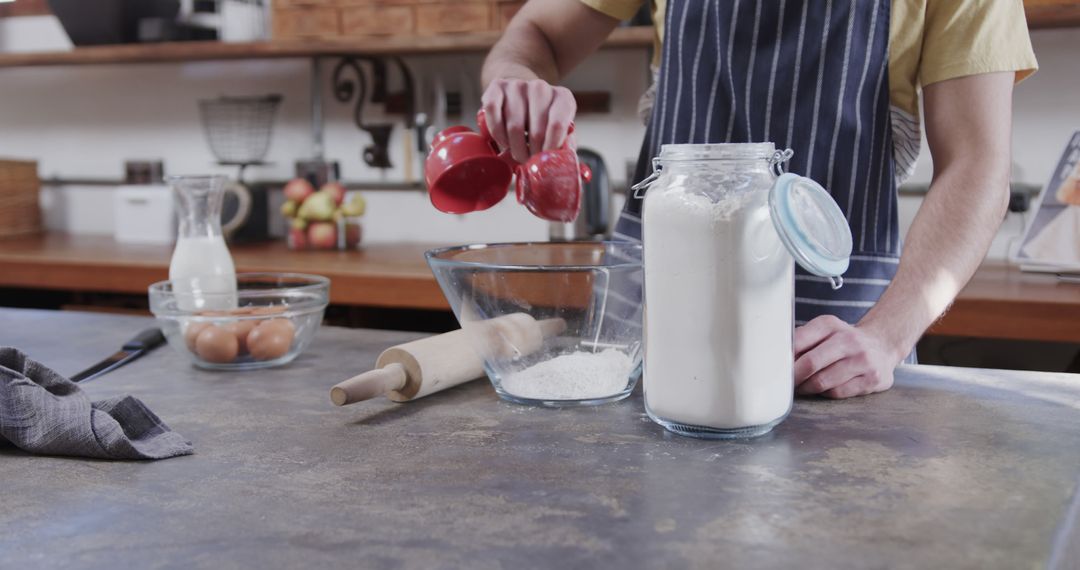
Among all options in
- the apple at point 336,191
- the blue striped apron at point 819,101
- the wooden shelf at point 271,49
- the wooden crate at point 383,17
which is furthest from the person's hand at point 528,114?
the apple at point 336,191

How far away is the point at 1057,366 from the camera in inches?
91.6

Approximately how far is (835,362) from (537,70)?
71 centimetres

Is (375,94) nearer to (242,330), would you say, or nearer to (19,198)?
(19,198)

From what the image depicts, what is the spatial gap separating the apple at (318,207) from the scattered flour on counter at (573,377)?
191 centimetres

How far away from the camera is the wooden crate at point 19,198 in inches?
124

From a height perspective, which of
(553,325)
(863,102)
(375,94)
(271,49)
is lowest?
(553,325)

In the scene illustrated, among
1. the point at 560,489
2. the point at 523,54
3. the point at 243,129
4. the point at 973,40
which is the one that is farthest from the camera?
the point at 243,129

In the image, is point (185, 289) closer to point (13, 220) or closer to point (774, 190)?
point (774, 190)

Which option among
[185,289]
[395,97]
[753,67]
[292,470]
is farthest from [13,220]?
[292,470]

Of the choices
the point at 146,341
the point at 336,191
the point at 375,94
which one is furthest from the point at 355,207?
the point at 146,341

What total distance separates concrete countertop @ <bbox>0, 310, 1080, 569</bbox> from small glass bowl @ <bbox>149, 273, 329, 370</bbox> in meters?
0.13

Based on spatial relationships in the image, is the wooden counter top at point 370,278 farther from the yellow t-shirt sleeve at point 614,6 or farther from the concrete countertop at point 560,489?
the concrete countertop at point 560,489

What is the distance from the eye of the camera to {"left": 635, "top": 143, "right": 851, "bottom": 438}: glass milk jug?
0.78m

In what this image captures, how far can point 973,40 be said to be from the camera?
122 centimetres
